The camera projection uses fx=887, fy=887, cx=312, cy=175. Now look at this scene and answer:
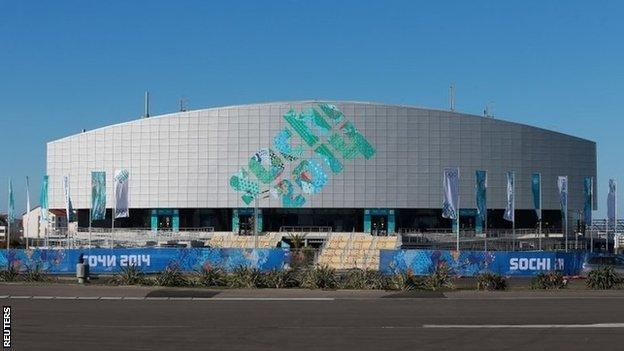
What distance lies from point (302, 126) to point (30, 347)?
319 ft

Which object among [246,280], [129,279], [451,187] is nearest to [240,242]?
[451,187]

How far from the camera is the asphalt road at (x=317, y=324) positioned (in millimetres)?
17344

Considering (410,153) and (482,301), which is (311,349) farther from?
(410,153)

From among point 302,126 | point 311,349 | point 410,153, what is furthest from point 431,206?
point 311,349

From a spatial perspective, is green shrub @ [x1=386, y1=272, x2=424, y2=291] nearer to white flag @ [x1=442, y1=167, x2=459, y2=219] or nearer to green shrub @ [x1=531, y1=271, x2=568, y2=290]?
green shrub @ [x1=531, y1=271, x2=568, y2=290]

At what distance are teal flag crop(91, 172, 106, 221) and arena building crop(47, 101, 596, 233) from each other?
44947mm

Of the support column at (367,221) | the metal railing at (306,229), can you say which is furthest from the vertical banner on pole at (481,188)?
the metal railing at (306,229)

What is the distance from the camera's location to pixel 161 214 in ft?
386

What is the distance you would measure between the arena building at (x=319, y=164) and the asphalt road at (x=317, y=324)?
3339 inches

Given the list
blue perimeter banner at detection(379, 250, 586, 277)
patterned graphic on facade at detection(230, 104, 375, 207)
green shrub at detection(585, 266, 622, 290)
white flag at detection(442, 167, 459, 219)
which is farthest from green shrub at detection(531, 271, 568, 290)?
patterned graphic on facade at detection(230, 104, 375, 207)

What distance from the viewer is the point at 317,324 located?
20.8 meters

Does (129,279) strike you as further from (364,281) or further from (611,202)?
(611,202)

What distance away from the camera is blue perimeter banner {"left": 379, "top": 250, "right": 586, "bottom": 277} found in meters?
45.7

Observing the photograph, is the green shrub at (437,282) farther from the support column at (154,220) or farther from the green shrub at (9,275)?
the support column at (154,220)
